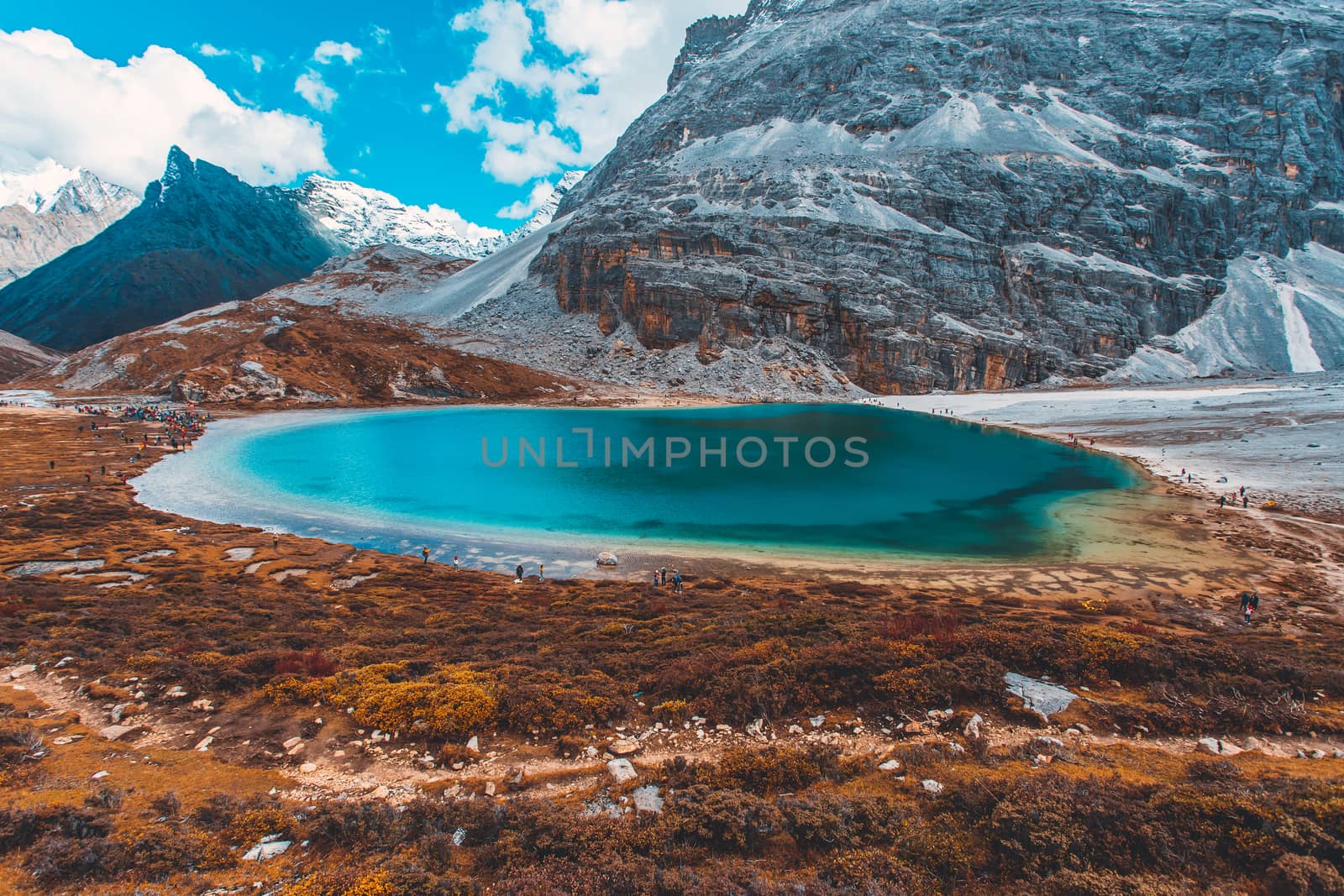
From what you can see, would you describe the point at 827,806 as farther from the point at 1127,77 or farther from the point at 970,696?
the point at 1127,77

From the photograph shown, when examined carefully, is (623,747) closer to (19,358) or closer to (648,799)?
(648,799)

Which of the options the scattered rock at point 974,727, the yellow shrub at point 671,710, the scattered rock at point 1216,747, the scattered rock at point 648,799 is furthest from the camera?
the yellow shrub at point 671,710

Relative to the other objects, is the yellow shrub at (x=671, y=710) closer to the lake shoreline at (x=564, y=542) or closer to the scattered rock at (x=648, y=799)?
the scattered rock at (x=648, y=799)

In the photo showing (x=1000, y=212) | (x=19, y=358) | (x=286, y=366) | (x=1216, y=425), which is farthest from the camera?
(x=1000, y=212)

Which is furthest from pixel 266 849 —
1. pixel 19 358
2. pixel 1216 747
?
pixel 19 358

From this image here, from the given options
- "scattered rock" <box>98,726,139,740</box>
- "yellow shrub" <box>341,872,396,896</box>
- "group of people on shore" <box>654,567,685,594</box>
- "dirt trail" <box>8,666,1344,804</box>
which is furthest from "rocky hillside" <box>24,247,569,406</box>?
"yellow shrub" <box>341,872,396,896</box>

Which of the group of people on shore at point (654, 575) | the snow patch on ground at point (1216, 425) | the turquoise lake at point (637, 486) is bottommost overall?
the group of people on shore at point (654, 575)

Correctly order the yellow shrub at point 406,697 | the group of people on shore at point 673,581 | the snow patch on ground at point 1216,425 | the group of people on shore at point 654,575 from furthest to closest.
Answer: the snow patch on ground at point 1216,425 < the group of people on shore at point 654,575 < the group of people on shore at point 673,581 < the yellow shrub at point 406,697

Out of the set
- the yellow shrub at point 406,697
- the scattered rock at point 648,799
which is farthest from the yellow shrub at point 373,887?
the yellow shrub at point 406,697
